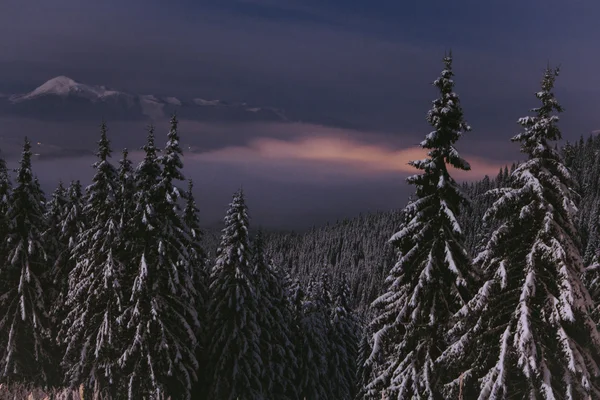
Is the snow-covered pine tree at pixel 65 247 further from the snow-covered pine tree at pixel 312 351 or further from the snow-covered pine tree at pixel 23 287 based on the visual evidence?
the snow-covered pine tree at pixel 312 351

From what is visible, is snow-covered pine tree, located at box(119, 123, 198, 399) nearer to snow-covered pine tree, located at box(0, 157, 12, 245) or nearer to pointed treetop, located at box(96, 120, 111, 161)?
pointed treetop, located at box(96, 120, 111, 161)

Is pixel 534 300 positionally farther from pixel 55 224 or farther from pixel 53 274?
pixel 55 224

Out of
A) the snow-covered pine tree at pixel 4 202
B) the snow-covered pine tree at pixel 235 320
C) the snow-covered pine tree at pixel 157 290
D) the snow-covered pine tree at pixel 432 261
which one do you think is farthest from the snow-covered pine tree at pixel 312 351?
the snow-covered pine tree at pixel 4 202

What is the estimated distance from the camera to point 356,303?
7830 inches

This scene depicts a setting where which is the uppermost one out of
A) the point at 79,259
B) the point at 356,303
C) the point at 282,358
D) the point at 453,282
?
the point at 453,282

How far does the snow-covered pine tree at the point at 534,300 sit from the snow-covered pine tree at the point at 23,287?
23136 millimetres

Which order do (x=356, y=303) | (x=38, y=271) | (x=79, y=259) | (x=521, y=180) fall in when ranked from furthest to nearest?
(x=356, y=303)
(x=38, y=271)
(x=79, y=259)
(x=521, y=180)

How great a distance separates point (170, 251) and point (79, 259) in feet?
18.7

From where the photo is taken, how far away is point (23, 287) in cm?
2542

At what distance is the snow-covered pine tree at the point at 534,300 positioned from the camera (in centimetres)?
1237

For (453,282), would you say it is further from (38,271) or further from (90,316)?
(38,271)

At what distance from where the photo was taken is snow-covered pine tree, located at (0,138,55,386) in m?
25.1

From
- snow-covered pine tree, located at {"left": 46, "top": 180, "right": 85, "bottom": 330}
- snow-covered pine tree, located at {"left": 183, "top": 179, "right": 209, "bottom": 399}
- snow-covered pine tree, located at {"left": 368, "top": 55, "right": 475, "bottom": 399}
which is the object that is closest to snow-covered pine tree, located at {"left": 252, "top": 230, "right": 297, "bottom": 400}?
snow-covered pine tree, located at {"left": 183, "top": 179, "right": 209, "bottom": 399}

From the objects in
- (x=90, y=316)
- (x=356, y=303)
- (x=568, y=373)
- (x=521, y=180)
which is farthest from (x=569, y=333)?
(x=356, y=303)
